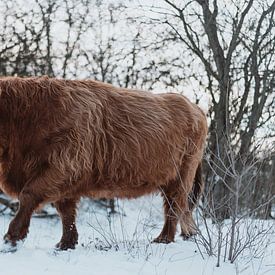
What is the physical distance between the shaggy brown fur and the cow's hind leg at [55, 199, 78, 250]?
0.01 meters

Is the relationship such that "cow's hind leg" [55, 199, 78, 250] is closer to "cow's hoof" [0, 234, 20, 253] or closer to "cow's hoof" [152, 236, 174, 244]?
"cow's hoof" [0, 234, 20, 253]

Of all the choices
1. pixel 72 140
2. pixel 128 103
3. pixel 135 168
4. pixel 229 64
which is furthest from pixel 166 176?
pixel 229 64

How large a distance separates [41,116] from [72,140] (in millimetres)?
415

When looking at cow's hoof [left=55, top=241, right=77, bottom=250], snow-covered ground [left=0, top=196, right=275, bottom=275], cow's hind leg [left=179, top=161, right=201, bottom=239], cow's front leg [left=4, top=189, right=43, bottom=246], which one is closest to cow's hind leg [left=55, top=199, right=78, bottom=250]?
cow's hoof [left=55, top=241, right=77, bottom=250]

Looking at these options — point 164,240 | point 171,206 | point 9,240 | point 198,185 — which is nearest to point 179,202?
point 171,206

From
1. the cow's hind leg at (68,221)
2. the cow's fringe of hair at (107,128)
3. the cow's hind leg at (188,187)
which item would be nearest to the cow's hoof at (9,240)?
the cow's fringe of hair at (107,128)

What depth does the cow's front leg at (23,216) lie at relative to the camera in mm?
5291

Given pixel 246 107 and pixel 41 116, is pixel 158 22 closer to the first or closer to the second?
pixel 246 107

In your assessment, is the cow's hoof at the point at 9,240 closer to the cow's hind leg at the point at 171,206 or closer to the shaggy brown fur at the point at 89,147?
the shaggy brown fur at the point at 89,147

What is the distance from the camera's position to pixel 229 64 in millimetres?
12766

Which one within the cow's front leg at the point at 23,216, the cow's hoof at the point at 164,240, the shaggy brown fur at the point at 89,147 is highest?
the shaggy brown fur at the point at 89,147

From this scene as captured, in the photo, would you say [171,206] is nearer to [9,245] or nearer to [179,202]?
[179,202]

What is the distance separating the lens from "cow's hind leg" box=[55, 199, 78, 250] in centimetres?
606

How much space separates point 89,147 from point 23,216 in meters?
1.03
